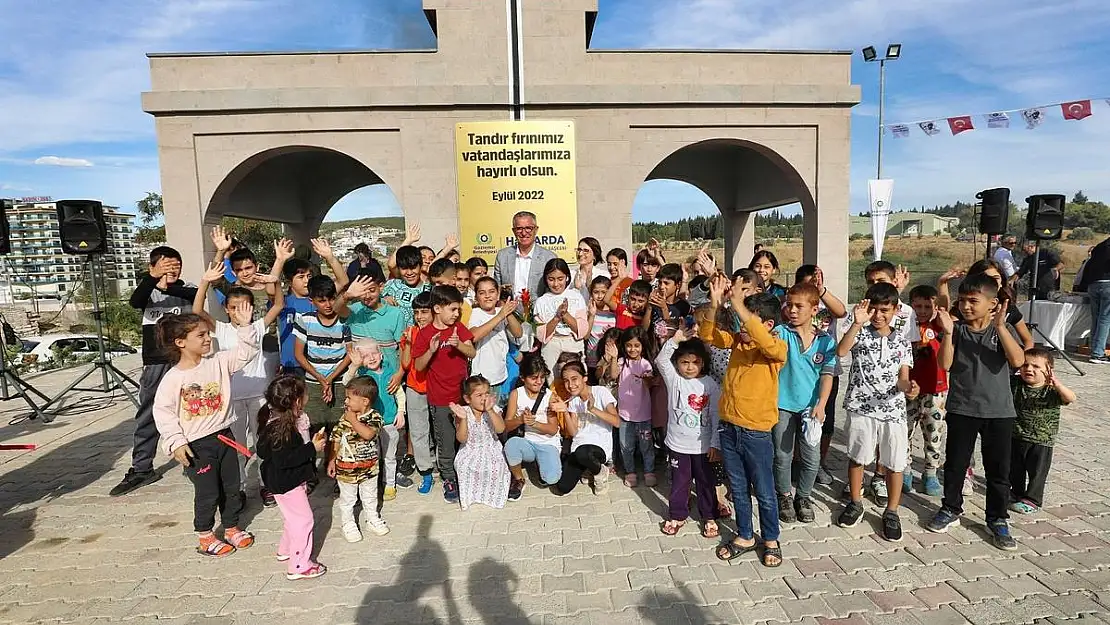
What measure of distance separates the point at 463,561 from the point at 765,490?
1.83 m

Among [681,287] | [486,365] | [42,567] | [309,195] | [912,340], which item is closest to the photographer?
[42,567]

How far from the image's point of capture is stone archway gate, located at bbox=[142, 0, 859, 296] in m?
9.09

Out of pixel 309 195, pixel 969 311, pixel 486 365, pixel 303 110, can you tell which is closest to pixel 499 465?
pixel 486 365

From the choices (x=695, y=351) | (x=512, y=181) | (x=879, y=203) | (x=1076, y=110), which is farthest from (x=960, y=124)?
(x=695, y=351)

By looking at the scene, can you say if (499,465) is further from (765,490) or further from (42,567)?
(42,567)

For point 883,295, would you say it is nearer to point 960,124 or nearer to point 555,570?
point 555,570

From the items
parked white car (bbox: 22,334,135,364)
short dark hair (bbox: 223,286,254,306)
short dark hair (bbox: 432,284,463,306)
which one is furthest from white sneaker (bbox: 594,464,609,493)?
parked white car (bbox: 22,334,135,364)

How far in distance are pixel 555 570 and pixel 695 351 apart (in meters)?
1.57

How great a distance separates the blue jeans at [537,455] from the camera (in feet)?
13.5

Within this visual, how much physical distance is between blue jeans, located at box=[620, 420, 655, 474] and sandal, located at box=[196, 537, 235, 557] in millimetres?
2801

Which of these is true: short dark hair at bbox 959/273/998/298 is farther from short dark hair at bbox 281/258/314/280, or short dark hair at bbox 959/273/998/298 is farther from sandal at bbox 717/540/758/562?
short dark hair at bbox 281/258/314/280

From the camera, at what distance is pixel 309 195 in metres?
15.9

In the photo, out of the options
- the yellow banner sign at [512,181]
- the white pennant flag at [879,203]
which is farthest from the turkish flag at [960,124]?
the yellow banner sign at [512,181]

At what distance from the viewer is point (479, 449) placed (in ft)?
13.1
